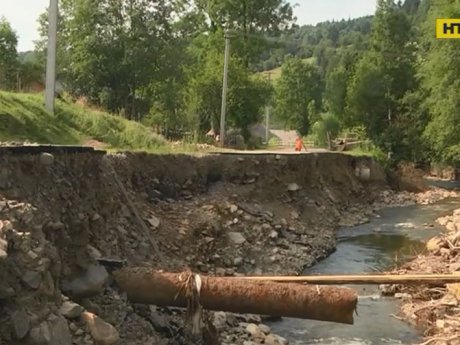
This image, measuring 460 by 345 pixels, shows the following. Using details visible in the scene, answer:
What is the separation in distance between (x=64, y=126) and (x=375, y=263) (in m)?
10.1

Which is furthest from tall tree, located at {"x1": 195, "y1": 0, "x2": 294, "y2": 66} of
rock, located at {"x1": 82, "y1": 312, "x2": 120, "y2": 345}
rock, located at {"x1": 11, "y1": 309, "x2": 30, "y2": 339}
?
rock, located at {"x1": 11, "y1": 309, "x2": 30, "y2": 339}

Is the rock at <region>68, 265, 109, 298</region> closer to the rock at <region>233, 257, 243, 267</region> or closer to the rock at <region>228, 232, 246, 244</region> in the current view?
the rock at <region>233, 257, 243, 267</region>

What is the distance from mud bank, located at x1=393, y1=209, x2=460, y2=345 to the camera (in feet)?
36.2

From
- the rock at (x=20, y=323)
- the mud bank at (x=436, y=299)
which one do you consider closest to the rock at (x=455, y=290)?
the mud bank at (x=436, y=299)

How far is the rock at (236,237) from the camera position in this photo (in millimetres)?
15204

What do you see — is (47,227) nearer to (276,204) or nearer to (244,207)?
(244,207)

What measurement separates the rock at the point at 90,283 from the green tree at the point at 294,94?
56.9 m

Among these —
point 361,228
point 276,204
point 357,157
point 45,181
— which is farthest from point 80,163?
point 357,157

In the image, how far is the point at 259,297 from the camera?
8227 millimetres

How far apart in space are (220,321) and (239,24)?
3441 cm

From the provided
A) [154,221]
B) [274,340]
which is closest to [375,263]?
[154,221]

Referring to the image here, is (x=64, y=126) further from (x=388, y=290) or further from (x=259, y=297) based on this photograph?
(x=259, y=297)

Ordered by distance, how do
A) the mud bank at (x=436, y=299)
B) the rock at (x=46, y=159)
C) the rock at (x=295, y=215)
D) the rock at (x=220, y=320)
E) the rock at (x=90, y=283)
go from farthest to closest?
1. the rock at (x=295, y=215)
2. the mud bank at (x=436, y=299)
3. the rock at (x=220, y=320)
4. the rock at (x=46, y=159)
5. the rock at (x=90, y=283)

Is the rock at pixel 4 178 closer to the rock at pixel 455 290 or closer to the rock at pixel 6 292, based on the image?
the rock at pixel 6 292
